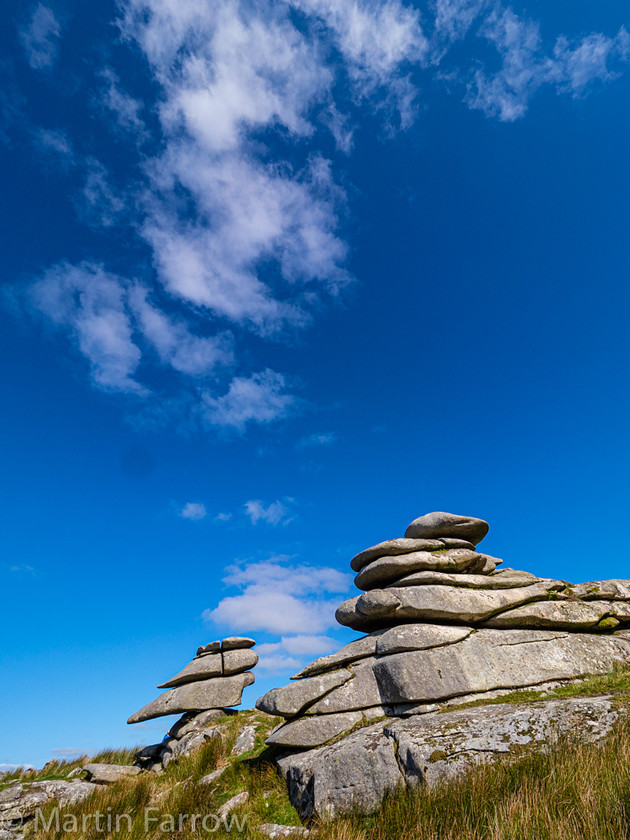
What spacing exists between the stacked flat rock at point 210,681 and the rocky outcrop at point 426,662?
9.00 m

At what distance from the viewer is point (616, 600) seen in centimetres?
1636

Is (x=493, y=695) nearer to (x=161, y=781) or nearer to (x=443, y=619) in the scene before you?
(x=443, y=619)

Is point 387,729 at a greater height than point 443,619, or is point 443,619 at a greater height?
point 443,619

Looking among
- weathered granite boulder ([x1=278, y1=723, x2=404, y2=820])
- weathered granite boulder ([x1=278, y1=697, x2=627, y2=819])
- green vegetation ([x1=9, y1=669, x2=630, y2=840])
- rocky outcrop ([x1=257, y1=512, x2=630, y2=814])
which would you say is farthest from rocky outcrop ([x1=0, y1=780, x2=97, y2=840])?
weathered granite boulder ([x1=278, y1=697, x2=627, y2=819])

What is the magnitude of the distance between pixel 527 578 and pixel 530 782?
1085cm

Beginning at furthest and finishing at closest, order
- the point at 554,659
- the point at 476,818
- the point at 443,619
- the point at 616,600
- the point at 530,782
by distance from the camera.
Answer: the point at 616,600 < the point at 443,619 < the point at 554,659 < the point at 530,782 < the point at 476,818

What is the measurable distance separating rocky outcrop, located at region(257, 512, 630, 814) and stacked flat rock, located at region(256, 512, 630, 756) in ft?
0.12

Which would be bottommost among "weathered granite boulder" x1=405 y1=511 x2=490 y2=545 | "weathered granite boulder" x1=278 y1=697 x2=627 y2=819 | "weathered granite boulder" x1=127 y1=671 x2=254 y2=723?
"weathered granite boulder" x1=278 y1=697 x2=627 y2=819

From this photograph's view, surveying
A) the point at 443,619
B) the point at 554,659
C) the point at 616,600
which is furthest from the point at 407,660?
the point at 616,600

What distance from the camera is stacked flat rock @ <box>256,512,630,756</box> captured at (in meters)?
12.9

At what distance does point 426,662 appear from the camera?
13172 millimetres

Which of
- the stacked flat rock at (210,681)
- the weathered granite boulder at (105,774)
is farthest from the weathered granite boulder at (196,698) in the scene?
the weathered granite boulder at (105,774)

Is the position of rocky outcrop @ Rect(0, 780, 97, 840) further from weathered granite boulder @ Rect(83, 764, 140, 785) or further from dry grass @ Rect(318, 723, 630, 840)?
dry grass @ Rect(318, 723, 630, 840)

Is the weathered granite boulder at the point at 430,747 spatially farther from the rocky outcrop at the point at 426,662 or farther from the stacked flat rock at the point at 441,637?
the stacked flat rock at the point at 441,637
